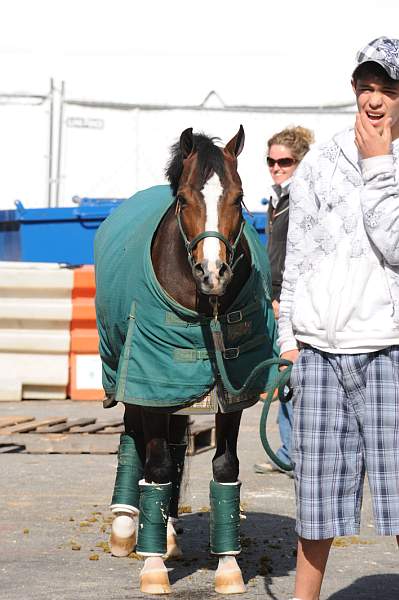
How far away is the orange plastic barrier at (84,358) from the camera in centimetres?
1223

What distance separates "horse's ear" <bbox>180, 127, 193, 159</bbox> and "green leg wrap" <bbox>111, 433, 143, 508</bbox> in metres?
1.59

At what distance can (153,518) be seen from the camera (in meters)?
5.82

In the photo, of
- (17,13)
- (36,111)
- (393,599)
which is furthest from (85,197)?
(393,599)

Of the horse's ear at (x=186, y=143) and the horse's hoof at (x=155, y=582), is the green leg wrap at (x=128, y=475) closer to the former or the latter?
the horse's hoof at (x=155, y=582)

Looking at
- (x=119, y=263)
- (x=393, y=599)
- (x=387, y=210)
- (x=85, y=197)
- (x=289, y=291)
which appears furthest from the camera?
(x=85, y=197)

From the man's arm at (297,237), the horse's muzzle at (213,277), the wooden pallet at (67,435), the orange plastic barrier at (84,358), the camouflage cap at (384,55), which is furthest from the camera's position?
the orange plastic barrier at (84,358)

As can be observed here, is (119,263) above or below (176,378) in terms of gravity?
above

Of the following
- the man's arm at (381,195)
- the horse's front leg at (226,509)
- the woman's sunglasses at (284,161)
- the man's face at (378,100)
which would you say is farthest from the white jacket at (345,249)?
the woman's sunglasses at (284,161)

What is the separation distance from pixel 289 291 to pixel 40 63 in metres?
14.5

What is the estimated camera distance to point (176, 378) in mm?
5691

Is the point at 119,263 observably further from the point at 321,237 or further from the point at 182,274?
the point at 321,237

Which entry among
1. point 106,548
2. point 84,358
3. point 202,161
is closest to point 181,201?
point 202,161

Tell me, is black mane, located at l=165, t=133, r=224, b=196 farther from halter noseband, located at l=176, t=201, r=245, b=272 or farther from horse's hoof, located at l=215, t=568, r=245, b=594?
horse's hoof, located at l=215, t=568, r=245, b=594

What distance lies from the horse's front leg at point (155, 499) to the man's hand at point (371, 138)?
1925 millimetres
